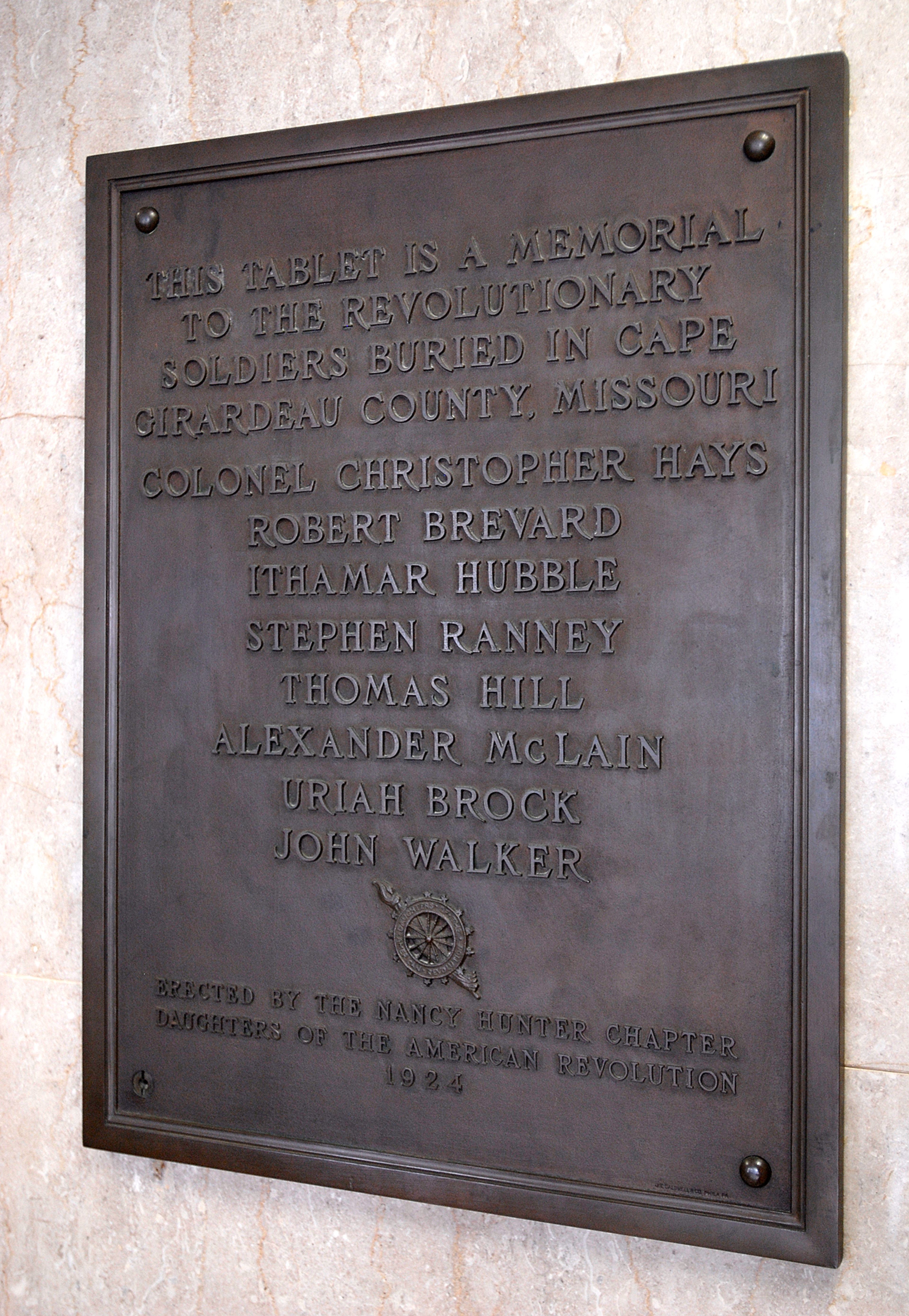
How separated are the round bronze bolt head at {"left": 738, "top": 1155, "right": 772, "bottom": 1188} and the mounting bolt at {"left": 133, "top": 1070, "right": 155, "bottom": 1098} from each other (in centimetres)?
121

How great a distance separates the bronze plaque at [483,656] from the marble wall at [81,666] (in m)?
0.11

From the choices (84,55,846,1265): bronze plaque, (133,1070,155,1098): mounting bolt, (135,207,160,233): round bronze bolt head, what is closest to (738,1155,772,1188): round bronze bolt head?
(84,55,846,1265): bronze plaque

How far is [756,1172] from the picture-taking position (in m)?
1.86

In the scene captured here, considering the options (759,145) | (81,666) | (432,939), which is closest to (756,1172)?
(432,939)

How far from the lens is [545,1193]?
77.6 inches

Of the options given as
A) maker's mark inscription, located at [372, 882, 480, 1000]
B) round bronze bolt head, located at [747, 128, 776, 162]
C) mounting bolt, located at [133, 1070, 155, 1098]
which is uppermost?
round bronze bolt head, located at [747, 128, 776, 162]

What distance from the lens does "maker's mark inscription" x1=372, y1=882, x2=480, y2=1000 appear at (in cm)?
204

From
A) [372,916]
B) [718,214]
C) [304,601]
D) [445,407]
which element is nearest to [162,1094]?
[372,916]

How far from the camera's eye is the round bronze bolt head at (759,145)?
6.19 feet

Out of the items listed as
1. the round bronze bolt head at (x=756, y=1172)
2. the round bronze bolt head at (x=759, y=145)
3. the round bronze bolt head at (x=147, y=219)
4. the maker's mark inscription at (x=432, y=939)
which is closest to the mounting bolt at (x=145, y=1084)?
the maker's mark inscription at (x=432, y=939)

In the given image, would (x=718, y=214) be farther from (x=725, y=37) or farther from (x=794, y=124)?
(x=725, y=37)

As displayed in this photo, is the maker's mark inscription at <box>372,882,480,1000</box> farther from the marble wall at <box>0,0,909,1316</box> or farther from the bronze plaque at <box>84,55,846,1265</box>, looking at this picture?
the marble wall at <box>0,0,909,1316</box>

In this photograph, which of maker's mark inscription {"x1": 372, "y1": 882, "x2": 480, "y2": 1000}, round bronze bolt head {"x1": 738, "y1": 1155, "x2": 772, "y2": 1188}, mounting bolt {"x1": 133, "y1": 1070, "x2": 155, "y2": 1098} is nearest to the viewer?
round bronze bolt head {"x1": 738, "y1": 1155, "x2": 772, "y2": 1188}

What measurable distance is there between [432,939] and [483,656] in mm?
559
